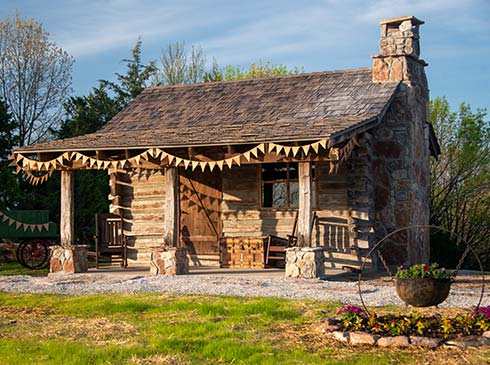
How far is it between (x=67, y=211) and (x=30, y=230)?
10.5ft

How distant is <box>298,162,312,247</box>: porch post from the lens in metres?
14.2

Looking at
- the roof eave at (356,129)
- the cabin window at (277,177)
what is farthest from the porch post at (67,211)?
the roof eave at (356,129)

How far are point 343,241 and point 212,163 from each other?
3.75 m

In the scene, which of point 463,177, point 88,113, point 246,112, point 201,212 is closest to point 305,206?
point 246,112

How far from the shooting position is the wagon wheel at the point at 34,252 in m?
18.8

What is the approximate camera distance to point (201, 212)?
18297 mm

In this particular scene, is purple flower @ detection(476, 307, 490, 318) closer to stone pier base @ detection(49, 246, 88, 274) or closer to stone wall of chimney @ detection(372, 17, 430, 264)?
stone wall of chimney @ detection(372, 17, 430, 264)

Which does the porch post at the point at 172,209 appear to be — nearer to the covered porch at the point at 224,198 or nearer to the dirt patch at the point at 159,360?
the covered porch at the point at 224,198

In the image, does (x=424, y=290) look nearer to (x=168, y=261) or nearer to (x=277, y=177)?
(x=168, y=261)

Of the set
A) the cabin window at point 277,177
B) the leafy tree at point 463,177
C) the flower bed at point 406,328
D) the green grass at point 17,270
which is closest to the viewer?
the flower bed at point 406,328

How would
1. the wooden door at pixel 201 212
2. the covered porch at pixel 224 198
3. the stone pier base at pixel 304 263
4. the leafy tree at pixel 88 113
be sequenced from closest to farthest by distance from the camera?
the stone pier base at pixel 304 263
the covered porch at pixel 224 198
the wooden door at pixel 201 212
the leafy tree at pixel 88 113

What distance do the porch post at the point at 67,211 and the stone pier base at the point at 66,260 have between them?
17 cm

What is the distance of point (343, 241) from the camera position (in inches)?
661

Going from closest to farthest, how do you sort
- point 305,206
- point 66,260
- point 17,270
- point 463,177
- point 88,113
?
point 305,206 < point 66,260 < point 17,270 < point 463,177 < point 88,113
